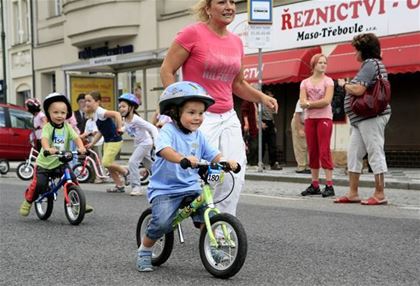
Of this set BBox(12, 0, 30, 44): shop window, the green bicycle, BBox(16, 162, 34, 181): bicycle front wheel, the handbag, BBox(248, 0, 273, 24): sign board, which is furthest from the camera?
BBox(12, 0, 30, 44): shop window

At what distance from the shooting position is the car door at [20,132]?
54.1 feet

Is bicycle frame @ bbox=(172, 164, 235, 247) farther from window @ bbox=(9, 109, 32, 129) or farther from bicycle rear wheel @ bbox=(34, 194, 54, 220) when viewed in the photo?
window @ bbox=(9, 109, 32, 129)

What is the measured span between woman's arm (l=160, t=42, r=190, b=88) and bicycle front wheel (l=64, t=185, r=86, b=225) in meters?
2.45

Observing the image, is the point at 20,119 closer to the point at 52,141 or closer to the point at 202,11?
the point at 52,141

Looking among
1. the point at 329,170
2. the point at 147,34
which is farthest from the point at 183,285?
the point at 147,34

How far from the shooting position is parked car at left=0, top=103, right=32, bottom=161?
16328mm

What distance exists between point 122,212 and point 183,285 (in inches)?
146

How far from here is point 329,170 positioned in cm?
889

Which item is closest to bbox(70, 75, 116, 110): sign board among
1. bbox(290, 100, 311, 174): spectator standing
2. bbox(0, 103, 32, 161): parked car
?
bbox(0, 103, 32, 161): parked car

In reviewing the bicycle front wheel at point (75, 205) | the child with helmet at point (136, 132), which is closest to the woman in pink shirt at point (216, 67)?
the bicycle front wheel at point (75, 205)

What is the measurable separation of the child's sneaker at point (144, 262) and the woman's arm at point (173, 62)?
4.07ft

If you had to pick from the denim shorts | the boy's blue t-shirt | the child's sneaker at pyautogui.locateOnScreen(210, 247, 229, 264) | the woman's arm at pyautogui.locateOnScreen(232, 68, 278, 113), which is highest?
the woman's arm at pyautogui.locateOnScreen(232, 68, 278, 113)

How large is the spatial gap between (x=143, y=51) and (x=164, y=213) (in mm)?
14861

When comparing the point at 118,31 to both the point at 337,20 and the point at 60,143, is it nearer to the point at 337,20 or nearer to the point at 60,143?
the point at 337,20
